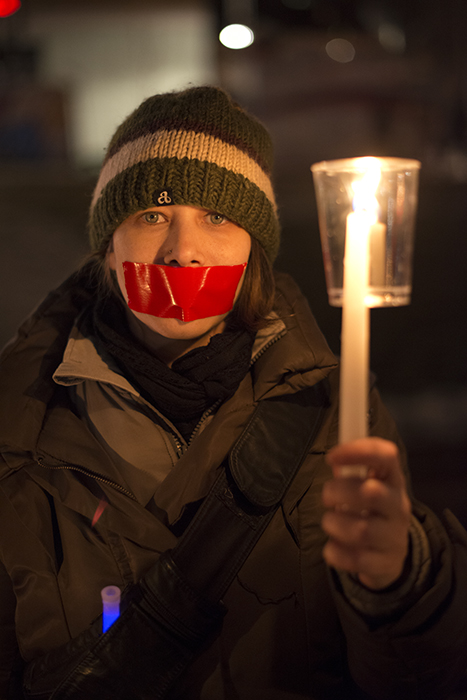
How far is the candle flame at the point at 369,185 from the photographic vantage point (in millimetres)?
798

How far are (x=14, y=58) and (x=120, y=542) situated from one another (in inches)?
272

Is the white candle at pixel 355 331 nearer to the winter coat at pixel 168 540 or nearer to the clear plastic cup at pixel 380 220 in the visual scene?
the clear plastic cup at pixel 380 220

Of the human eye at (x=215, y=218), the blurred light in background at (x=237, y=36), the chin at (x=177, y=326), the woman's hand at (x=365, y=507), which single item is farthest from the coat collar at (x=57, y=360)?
the blurred light in background at (x=237, y=36)

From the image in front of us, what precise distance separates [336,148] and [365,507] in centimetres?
558

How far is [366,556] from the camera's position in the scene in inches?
31.9

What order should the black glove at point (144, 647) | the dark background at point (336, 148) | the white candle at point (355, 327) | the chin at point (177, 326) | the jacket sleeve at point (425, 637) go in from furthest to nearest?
the dark background at point (336, 148) < the chin at point (177, 326) < the black glove at point (144, 647) < the jacket sleeve at point (425, 637) < the white candle at point (355, 327)

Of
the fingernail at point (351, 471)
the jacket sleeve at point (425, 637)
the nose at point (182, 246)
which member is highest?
the nose at point (182, 246)

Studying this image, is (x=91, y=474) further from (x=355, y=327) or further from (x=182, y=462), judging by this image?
(x=355, y=327)

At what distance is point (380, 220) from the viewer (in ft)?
2.97

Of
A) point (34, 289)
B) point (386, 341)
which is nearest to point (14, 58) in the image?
point (34, 289)

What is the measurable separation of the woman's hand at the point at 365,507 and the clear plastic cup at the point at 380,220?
25 cm

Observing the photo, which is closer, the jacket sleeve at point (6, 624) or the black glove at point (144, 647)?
the black glove at point (144, 647)

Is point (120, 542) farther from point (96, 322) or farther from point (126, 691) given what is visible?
point (96, 322)

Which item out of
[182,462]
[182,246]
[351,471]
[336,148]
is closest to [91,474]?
[182,462]
